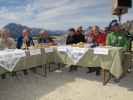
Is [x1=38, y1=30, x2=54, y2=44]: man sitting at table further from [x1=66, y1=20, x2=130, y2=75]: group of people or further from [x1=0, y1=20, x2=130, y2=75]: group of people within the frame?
[x1=66, y1=20, x2=130, y2=75]: group of people

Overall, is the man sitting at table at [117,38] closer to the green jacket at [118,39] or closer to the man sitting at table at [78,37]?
the green jacket at [118,39]

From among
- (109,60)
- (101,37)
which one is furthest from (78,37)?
(109,60)

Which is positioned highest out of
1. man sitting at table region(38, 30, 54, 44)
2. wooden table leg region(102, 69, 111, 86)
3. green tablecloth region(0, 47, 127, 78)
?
man sitting at table region(38, 30, 54, 44)

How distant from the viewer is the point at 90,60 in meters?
4.54

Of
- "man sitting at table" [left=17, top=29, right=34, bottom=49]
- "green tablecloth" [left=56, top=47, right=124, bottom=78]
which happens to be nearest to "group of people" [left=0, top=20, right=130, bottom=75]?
"man sitting at table" [left=17, top=29, right=34, bottom=49]

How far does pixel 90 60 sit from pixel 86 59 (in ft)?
0.28

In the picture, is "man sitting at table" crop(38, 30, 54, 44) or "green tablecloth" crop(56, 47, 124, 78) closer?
"green tablecloth" crop(56, 47, 124, 78)

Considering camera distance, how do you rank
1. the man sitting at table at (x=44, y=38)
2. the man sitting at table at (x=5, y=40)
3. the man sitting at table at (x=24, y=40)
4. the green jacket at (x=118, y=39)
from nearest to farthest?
the green jacket at (x=118, y=39), the man sitting at table at (x=5, y=40), the man sitting at table at (x=24, y=40), the man sitting at table at (x=44, y=38)

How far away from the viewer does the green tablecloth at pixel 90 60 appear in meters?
4.16

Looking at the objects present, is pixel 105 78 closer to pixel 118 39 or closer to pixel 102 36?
pixel 118 39

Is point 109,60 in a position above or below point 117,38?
below

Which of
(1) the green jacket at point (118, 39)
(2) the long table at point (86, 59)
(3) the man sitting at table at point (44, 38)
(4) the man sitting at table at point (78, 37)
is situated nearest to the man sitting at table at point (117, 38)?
(1) the green jacket at point (118, 39)

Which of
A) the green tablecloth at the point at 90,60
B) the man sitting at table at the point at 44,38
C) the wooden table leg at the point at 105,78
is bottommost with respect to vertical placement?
the wooden table leg at the point at 105,78

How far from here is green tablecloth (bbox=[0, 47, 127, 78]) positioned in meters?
4.16
